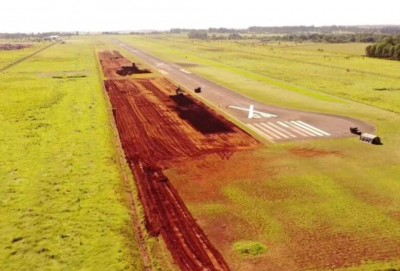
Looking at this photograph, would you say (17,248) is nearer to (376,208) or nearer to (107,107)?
(376,208)

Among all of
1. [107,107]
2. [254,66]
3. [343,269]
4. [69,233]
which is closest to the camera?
[343,269]

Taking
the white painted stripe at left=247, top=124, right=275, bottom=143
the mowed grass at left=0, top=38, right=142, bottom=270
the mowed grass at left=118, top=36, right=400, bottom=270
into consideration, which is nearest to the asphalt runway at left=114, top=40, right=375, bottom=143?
the white painted stripe at left=247, top=124, right=275, bottom=143

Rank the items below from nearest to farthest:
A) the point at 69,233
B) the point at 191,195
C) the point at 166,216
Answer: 1. the point at 69,233
2. the point at 166,216
3. the point at 191,195

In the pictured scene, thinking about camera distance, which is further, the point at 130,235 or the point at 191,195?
the point at 191,195

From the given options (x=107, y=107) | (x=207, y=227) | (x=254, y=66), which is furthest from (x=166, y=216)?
(x=254, y=66)

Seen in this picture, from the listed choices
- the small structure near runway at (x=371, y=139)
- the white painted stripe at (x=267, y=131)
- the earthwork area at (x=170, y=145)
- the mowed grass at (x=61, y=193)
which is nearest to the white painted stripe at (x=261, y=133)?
the white painted stripe at (x=267, y=131)

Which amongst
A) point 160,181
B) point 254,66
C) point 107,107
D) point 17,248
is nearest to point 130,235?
point 17,248

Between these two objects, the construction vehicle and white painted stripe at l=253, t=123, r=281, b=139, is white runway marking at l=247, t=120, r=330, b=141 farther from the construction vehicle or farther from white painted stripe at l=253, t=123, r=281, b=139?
the construction vehicle

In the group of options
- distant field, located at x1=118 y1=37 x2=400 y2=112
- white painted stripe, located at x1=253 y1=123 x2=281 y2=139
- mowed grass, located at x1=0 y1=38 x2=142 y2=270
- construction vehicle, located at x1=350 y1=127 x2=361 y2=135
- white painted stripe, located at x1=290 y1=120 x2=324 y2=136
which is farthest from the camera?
distant field, located at x1=118 y1=37 x2=400 y2=112
